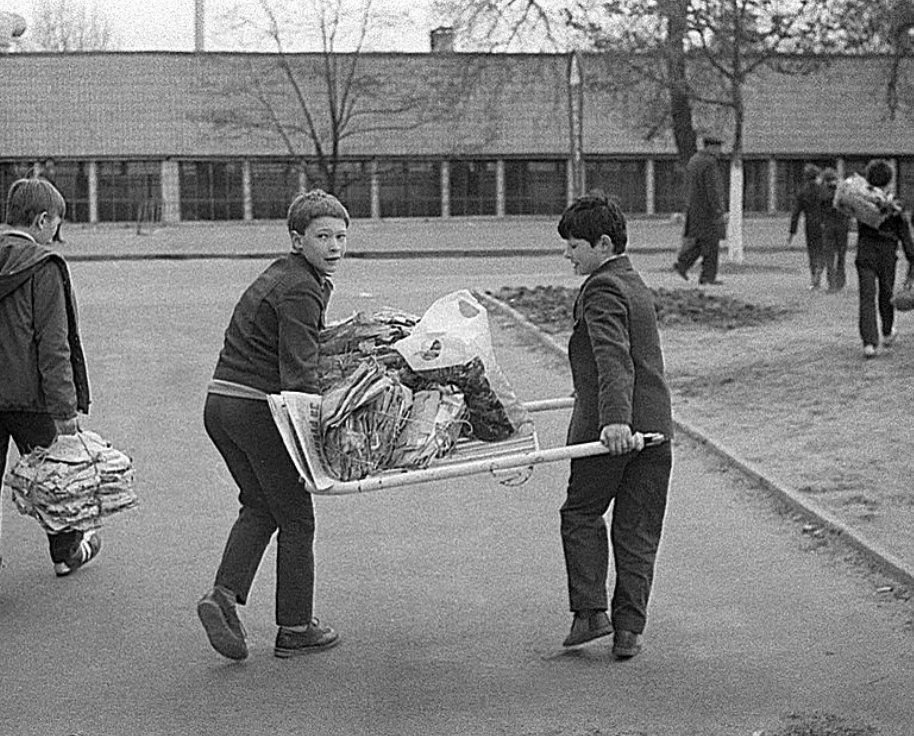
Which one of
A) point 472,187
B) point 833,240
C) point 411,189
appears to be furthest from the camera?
point 472,187

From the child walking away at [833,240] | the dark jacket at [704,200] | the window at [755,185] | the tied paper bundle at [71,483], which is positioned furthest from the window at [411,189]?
the tied paper bundle at [71,483]

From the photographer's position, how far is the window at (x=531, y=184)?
51.8m

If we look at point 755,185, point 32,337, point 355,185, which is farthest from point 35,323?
point 755,185

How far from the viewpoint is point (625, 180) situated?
52.2m

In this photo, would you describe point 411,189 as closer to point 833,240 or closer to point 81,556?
point 833,240

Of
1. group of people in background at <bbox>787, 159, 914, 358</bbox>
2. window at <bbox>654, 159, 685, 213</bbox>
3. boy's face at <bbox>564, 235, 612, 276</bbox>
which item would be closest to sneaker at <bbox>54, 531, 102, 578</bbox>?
boy's face at <bbox>564, 235, 612, 276</bbox>

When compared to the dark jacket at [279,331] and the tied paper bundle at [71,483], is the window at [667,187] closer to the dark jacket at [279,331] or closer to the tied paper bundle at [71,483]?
the tied paper bundle at [71,483]

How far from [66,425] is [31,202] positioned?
0.98 metres

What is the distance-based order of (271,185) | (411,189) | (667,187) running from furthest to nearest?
(667,187), (411,189), (271,185)

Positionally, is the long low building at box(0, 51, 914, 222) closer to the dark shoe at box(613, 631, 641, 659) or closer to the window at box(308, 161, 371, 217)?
the window at box(308, 161, 371, 217)

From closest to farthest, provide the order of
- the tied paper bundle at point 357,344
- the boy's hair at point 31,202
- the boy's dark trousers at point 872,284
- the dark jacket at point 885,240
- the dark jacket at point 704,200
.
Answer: the tied paper bundle at point 357,344 < the boy's hair at point 31,202 < the dark jacket at point 885,240 < the boy's dark trousers at point 872,284 < the dark jacket at point 704,200

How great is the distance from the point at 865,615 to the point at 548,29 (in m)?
29.9

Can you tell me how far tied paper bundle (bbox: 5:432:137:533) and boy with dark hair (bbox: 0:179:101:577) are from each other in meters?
0.11

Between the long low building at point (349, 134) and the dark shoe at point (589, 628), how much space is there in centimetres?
4203
